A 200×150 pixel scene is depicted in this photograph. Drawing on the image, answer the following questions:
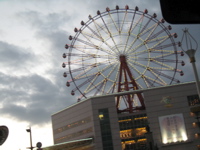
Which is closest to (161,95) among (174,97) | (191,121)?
(174,97)

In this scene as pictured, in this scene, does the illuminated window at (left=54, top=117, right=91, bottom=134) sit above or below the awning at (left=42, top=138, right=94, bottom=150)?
above

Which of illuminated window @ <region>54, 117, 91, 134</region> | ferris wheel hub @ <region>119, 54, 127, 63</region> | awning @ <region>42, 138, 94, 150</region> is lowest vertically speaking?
awning @ <region>42, 138, 94, 150</region>

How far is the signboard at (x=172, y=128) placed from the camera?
5897 cm

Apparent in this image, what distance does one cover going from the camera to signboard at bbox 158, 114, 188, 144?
5897 centimetres

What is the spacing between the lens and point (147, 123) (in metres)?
60.8

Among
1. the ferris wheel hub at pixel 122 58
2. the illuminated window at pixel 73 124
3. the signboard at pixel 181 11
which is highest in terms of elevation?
the ferris wheel hub at pixel 122 58

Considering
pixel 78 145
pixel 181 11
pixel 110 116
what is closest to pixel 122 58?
pixel 110 116

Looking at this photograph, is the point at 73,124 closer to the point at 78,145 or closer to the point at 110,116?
the point at 78,145

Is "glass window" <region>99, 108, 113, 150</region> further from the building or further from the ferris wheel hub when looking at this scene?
the ferris wheel hub

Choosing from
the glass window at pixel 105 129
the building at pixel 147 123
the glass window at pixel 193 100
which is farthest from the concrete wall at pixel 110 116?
the glass window at pixel 193 100

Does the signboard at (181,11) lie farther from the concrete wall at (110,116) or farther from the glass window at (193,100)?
the glass window at (193,100)

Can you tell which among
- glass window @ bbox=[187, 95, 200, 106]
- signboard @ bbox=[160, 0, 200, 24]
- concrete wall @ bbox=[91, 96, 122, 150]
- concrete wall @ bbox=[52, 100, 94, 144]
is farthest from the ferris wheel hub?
signboard @ bbox=[160, 0, 200, 24]

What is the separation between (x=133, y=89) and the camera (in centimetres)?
6109

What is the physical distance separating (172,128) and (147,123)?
4.82 meters
